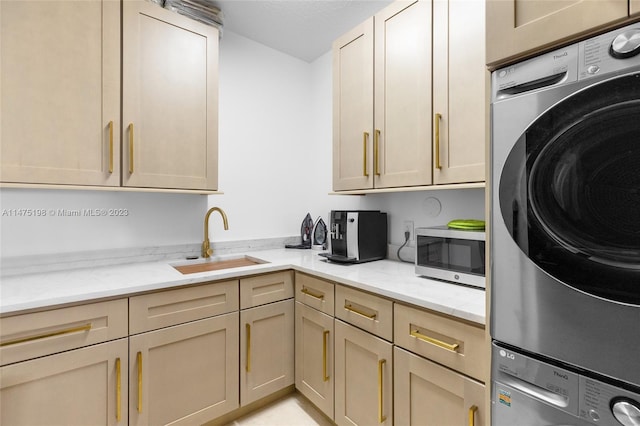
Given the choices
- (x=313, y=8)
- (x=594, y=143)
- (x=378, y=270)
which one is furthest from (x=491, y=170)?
(x=313, y=8)

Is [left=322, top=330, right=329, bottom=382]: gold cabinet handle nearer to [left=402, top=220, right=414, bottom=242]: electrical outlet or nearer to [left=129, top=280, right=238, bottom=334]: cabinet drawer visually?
[left=129, top=280, right=238, bottom=334]: cabinet drawer

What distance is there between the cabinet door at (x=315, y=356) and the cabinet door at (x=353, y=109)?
32.0 inches

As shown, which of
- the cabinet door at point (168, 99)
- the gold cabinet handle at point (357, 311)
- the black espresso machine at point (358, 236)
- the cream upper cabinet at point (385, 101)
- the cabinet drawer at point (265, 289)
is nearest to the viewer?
the gold cabinet handle at point (357, 311)

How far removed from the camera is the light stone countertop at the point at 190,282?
3.84 feet

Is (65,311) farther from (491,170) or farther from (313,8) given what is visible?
(313,8)

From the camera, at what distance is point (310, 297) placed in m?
1.80

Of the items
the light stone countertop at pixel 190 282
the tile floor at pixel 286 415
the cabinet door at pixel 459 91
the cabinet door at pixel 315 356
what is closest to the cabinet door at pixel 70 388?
the light stone countertop at pixel 190 282

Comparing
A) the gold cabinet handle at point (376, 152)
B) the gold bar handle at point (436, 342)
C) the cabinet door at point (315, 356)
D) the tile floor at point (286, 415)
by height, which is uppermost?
the gold cabinet handle at point (376, 152)

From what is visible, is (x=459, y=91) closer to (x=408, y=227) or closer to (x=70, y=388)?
(x=408, y=227)

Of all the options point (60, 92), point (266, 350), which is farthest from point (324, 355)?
point (60, 92)

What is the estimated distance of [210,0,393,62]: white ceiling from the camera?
2010 millimetres

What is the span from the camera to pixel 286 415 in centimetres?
183

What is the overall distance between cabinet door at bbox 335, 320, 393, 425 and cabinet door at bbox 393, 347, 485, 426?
5 centimetres

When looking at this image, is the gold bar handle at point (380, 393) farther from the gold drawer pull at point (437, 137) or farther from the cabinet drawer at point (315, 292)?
the gold drawer pull at point (437, 137)
